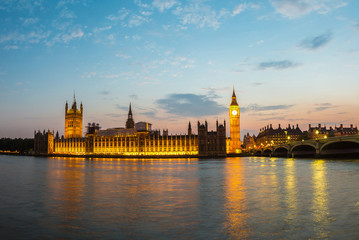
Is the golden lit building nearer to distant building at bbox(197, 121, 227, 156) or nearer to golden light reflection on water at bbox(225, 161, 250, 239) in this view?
distant building at bbox(197, 121, 227, 156)

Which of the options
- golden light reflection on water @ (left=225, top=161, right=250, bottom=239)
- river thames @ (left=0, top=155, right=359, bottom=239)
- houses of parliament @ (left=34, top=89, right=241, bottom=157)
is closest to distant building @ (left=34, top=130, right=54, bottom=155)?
houses of parliament @ (left=34, top=89, right=241, bottom=157)

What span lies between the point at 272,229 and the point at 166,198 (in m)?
11.3

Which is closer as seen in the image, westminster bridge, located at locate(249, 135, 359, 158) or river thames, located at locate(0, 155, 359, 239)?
river thames, located at locate(0, 155, 359, 239)

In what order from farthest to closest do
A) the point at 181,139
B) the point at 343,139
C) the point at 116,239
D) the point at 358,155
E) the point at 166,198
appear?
the point at 181,139
the point at 358,155
the point at 343,139
the point at 166,198
the point at 116,239

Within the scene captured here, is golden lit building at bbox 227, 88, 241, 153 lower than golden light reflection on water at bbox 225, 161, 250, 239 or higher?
higher

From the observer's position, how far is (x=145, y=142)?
167m

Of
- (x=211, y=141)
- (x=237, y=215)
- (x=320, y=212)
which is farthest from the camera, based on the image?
(x=211, y=141)

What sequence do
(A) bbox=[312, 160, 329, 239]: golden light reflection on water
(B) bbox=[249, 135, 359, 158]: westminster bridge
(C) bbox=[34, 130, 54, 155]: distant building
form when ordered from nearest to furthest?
1. (A) bbox=[312, 160, 329, 239]: golden light reflection on water
2. (B) bbox=[249, 135, 359, 158]: westminster bridge
3. (C) bbox=[34, 130, 54, 155]: distant building

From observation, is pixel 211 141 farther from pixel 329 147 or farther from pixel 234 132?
pixel 329 147

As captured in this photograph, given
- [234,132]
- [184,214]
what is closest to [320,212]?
[184,214]

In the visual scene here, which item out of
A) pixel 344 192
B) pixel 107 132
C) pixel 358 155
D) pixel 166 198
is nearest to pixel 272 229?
pixel 166 198

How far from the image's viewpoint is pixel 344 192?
83.3 feet

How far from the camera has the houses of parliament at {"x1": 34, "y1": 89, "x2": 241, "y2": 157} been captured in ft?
501

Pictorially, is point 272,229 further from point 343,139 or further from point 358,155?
point 358,155
